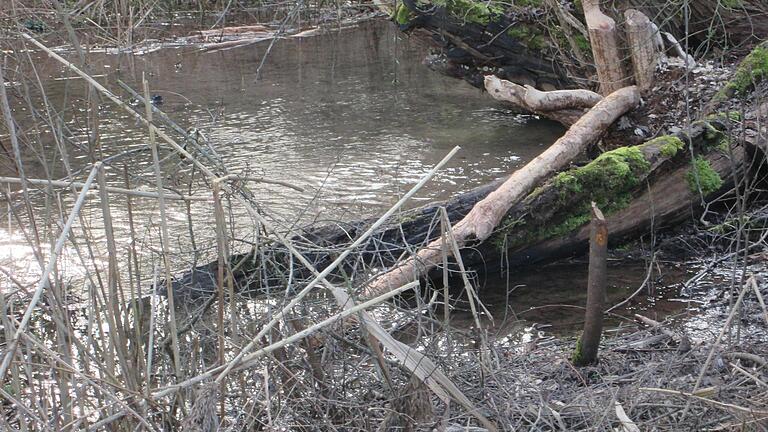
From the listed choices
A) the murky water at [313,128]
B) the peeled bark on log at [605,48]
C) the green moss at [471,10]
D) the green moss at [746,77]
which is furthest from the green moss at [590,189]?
the green moss at [471,10]

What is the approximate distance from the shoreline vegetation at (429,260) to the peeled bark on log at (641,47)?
0.08 feet

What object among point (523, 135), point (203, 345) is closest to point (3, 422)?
point (203, 345)

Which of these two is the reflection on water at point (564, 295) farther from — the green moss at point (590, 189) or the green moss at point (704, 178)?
the green moss at point (704, 178)

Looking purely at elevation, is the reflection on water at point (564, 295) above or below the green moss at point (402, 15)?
below

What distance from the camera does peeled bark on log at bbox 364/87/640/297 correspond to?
5.01 meters

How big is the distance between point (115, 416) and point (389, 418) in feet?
3.36

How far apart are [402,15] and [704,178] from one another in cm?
403

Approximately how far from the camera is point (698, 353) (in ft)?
12.6

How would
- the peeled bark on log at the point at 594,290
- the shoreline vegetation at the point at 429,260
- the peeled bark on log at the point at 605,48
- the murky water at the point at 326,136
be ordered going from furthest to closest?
the peeled bark on log at the point at 605,48, the murky water at the point at 326,136, the peeled bark on log at the point at 594,290, the shoreline vegetation at the point at 429,260

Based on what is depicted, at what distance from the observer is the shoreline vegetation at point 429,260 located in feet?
9.49

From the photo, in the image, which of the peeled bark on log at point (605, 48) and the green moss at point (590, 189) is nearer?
the green moss at point (590, 189)

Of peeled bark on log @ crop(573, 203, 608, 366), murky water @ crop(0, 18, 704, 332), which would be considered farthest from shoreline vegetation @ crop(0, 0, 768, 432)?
murky water @ crop(0, 18, 704, 332)

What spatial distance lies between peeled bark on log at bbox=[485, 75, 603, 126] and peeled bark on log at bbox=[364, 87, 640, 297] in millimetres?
626

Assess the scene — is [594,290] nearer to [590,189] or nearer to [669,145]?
[590,189]
